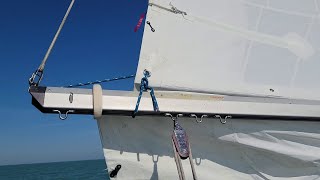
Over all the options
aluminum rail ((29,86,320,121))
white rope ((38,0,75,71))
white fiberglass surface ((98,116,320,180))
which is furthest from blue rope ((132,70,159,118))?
white rope ((38,0,75,71))

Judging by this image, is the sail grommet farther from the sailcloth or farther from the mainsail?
the sailcloth

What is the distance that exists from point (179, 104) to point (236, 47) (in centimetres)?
95

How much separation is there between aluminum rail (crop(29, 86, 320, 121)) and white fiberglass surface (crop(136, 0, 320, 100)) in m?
0.25

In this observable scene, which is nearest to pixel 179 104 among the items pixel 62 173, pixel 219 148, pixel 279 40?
pixel 219 148

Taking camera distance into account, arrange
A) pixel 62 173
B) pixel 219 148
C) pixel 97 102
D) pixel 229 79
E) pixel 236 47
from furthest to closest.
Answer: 1. pixel 62 173
2. pixel 236 47
3. pixel 229 79
4. pixel 219 148
5. pixel 97 102

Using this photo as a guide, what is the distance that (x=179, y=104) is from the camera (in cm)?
288

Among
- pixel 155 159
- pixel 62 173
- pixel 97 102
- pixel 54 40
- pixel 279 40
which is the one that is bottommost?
pixel 62 173

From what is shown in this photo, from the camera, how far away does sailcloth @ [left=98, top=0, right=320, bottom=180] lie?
3059 millimetres

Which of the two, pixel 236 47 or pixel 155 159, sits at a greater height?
pixel 236 47

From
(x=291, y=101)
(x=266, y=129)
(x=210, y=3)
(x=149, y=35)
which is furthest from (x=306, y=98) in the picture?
(x=149, y=35)

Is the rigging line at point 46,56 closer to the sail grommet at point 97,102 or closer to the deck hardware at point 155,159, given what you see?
the sail grommet at point 97,102

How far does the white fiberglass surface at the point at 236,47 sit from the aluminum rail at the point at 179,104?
252mm

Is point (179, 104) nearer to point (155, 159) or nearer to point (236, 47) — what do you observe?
point (155, 159)

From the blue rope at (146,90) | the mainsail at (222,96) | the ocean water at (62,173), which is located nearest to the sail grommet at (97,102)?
the mainsail at (222,96)
